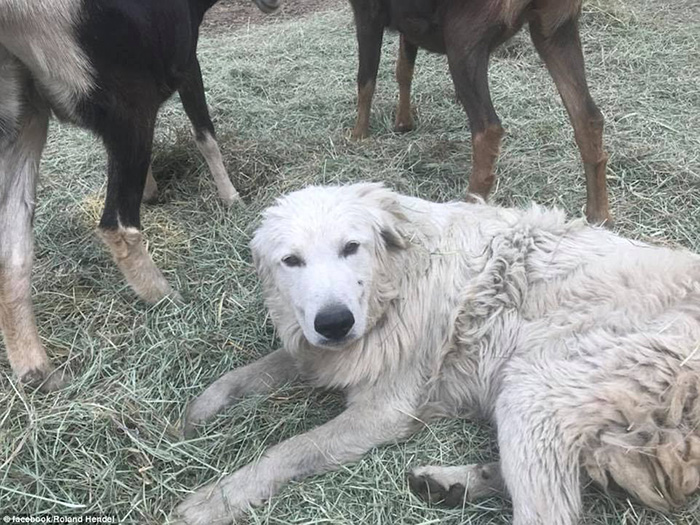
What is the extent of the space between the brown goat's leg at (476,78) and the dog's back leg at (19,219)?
2.22m

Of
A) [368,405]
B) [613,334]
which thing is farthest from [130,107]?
[613,334]

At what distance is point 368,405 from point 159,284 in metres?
1.46

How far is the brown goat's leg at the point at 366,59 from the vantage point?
451 cm

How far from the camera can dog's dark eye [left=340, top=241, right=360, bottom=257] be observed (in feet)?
8.50

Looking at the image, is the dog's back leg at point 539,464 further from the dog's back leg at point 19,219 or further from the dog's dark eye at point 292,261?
the dog's back leg at point 19,219

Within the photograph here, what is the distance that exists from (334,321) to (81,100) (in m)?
1.62

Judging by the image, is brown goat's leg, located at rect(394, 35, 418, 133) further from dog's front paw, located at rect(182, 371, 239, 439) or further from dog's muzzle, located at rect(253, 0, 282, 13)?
dog's front paw, located at rect(182, 371, 239, 439)

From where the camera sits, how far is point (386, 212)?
9.14 ft

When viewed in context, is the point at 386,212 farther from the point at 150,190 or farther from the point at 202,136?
the point at 150,190

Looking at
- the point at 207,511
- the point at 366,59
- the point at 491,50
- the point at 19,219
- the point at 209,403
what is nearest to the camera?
the point at 207,511

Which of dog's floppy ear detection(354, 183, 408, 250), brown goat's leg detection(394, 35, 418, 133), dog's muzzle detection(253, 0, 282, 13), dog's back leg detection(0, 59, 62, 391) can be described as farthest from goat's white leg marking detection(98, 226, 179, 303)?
brown goat's leg detection(394, 35, 418, 133)

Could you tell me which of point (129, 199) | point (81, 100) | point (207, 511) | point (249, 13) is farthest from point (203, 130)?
point (249, 13)

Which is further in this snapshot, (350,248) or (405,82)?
(405,82)

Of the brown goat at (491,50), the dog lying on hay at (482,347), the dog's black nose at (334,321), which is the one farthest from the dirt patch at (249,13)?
the dog's black nose at (334,321)
